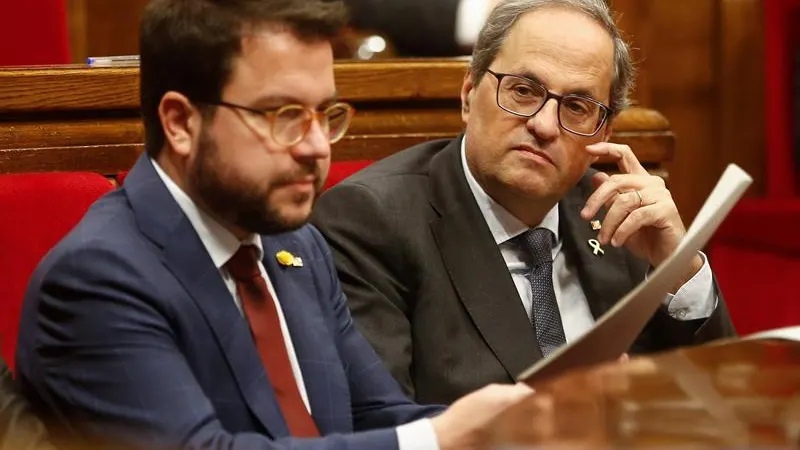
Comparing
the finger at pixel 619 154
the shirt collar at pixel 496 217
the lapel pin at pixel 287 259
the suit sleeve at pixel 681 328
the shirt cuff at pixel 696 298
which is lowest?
the suit sleeve at pixel 681 328

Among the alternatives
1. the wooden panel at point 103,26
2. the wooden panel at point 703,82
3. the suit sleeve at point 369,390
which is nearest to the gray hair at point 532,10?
the suit sleeve at point 369,390

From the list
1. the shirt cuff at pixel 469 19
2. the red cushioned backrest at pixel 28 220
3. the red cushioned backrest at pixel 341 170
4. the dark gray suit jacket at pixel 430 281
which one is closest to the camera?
the red cushioned backrest at pixel 28 220

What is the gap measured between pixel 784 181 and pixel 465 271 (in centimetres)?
141

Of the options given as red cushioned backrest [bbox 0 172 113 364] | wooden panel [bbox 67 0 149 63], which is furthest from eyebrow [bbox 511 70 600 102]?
wooden panel [bbox 67 0 149 63]

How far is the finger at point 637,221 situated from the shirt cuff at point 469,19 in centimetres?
89

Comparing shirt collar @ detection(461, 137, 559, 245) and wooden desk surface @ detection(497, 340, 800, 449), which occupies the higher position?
wooden desk surface @ detection(497, 340, 800, 449)

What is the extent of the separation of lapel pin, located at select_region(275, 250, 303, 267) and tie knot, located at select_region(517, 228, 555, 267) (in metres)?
0.54

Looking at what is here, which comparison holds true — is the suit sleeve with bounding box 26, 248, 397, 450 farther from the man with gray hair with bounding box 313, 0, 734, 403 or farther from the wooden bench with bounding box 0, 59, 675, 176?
the wooden bench with bounding box 0, 59, 675, 176

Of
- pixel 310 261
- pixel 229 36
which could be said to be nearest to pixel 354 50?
pixel 310 261

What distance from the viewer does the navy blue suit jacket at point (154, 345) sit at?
1.11 metres

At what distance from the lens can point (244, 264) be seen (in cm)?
126

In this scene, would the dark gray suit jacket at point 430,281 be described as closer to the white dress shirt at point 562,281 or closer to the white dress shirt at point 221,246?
the white dress shirt at point 562,281

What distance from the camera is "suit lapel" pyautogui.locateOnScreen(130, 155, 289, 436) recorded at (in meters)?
1.19

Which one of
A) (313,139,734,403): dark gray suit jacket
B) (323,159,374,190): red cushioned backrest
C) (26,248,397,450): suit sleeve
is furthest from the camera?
(323,159,374,190): red cushioned backrest
